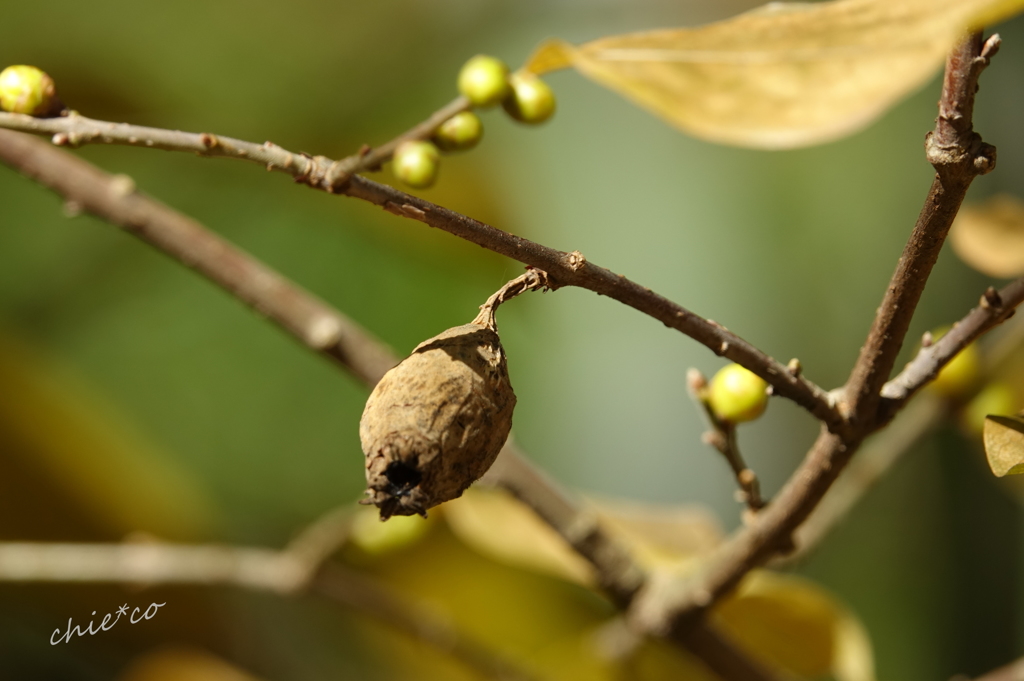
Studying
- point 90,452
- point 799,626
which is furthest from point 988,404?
point 90,452

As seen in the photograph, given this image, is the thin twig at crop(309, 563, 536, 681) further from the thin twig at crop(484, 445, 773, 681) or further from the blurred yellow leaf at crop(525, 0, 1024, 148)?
the blurred yellow leaf at crop(525, 0, 1024, 148)

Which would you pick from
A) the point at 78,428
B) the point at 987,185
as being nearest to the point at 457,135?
the point at 78,428

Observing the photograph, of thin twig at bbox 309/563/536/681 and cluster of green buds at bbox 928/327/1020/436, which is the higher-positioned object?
cluster of green buds at bbox 928/327/1020/436

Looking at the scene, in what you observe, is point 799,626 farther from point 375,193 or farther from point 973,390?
point 375,193

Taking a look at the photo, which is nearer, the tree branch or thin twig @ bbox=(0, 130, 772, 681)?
the tree branch

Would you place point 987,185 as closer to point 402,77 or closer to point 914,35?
point 402,77

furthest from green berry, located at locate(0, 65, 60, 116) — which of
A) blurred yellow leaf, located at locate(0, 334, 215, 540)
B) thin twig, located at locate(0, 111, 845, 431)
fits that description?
blurred yellow leaf, located at locate(0, 334, 215, 540)

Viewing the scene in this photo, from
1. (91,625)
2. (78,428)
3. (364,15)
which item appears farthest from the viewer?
(364,15)
